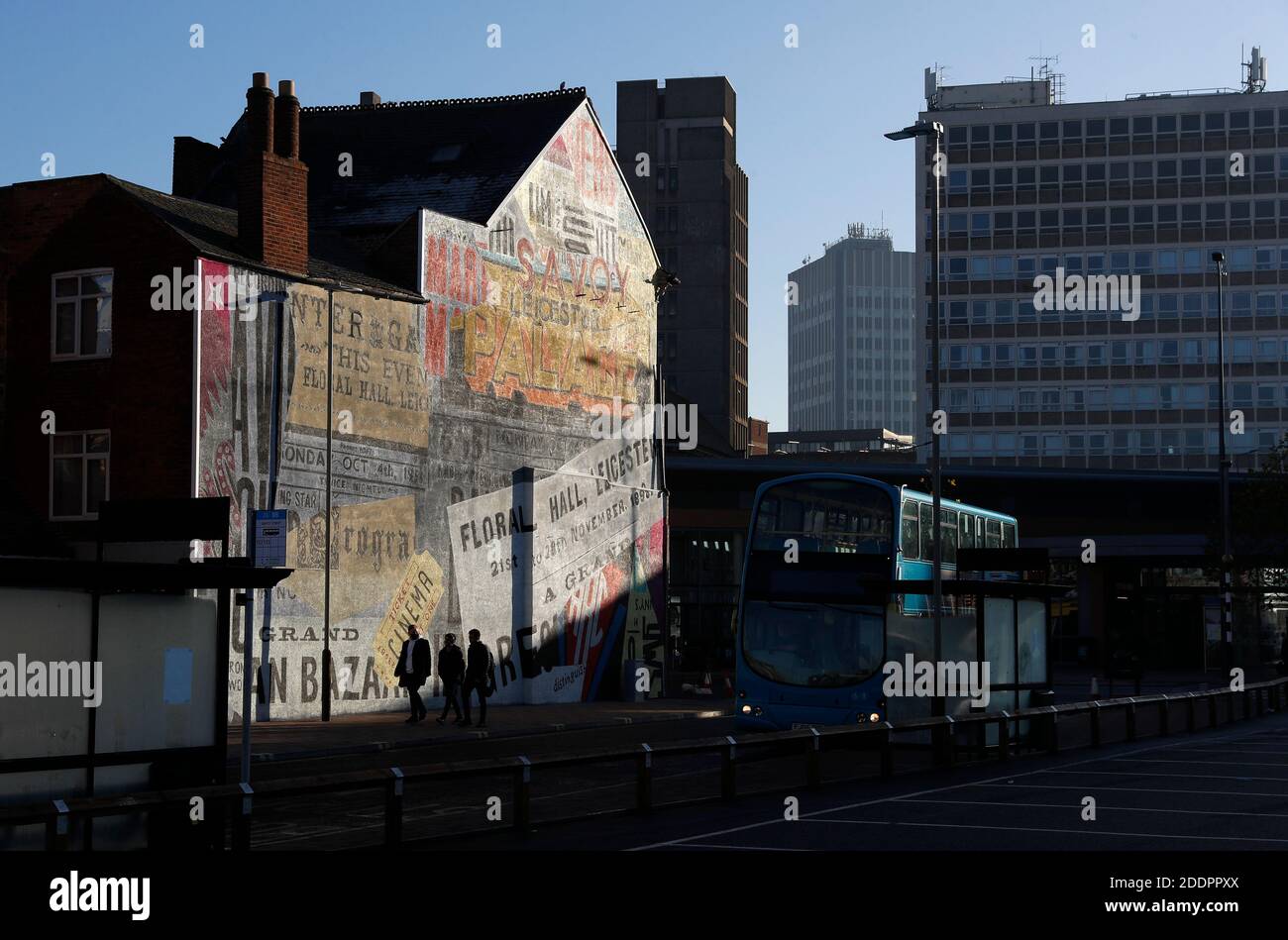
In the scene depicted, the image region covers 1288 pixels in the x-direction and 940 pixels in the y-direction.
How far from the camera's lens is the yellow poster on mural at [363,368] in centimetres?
3531

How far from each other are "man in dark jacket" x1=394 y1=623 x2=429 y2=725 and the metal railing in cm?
736

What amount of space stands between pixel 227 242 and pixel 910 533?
51.3 ft

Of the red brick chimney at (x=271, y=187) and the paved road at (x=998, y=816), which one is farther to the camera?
the red brick chimney at (x=271, y=187)

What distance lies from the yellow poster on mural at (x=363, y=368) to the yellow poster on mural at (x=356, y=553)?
1662 mm

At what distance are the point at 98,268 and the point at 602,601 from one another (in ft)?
57.7

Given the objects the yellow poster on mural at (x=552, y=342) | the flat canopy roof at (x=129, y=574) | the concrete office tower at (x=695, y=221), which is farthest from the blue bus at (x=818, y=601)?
the concrete office tower at (x=695, y=221)

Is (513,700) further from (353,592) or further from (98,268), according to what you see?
(98,268)

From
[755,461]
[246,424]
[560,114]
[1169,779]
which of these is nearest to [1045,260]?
[755,461]

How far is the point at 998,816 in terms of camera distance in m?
16.5

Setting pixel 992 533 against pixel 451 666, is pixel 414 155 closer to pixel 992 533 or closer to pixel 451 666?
pixel 451 666

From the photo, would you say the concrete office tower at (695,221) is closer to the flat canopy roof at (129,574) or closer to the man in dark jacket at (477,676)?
the man in dark jacket at (477,676)

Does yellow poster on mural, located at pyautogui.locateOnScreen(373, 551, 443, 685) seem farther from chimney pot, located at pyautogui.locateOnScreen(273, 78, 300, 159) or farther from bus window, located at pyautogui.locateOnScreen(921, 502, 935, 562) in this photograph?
bus window, located at pyautogui.locateOnScreen(921, 502, 935, 562)

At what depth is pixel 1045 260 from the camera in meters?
106

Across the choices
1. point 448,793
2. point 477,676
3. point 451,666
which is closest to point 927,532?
point 477,676
